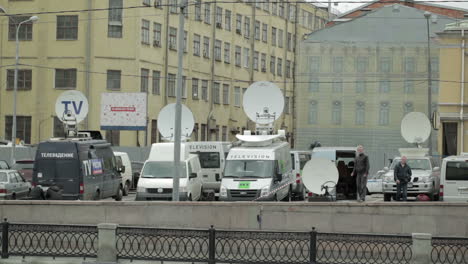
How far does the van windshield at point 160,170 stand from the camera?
33406mm

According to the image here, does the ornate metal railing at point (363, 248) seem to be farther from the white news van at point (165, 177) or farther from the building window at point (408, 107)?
the building window at point (408, 107)

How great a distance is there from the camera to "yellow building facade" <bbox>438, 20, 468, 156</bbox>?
54.7 m

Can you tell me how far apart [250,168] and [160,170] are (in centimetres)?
362

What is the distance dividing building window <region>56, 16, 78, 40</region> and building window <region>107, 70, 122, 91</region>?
3384 millimetres

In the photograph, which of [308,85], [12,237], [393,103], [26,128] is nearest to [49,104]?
[26,128]

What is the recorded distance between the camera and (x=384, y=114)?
52594 millimetres

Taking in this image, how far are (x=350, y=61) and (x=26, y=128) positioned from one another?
73.8ft

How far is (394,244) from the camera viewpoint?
18.1 meters

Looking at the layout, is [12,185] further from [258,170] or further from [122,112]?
[122,112]

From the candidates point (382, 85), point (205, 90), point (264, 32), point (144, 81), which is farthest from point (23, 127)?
point (264, 32)

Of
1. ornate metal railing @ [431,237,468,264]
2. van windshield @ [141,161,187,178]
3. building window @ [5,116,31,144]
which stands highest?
building window @ [5,116,31,144]

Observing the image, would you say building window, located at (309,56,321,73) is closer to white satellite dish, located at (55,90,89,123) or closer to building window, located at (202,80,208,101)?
building window, located at (202,80,208,101)

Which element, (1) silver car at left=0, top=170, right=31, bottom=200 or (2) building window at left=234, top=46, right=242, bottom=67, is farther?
(2) building window at left=234, top=46, right=242, bottom=67

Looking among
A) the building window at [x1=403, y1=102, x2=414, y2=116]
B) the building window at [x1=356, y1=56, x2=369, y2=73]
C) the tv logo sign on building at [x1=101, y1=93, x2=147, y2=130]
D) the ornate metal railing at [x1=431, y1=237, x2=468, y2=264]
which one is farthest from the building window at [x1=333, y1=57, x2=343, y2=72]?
the ornate metal railing at [x1=431, y1=237, x2=468, y2=264]
